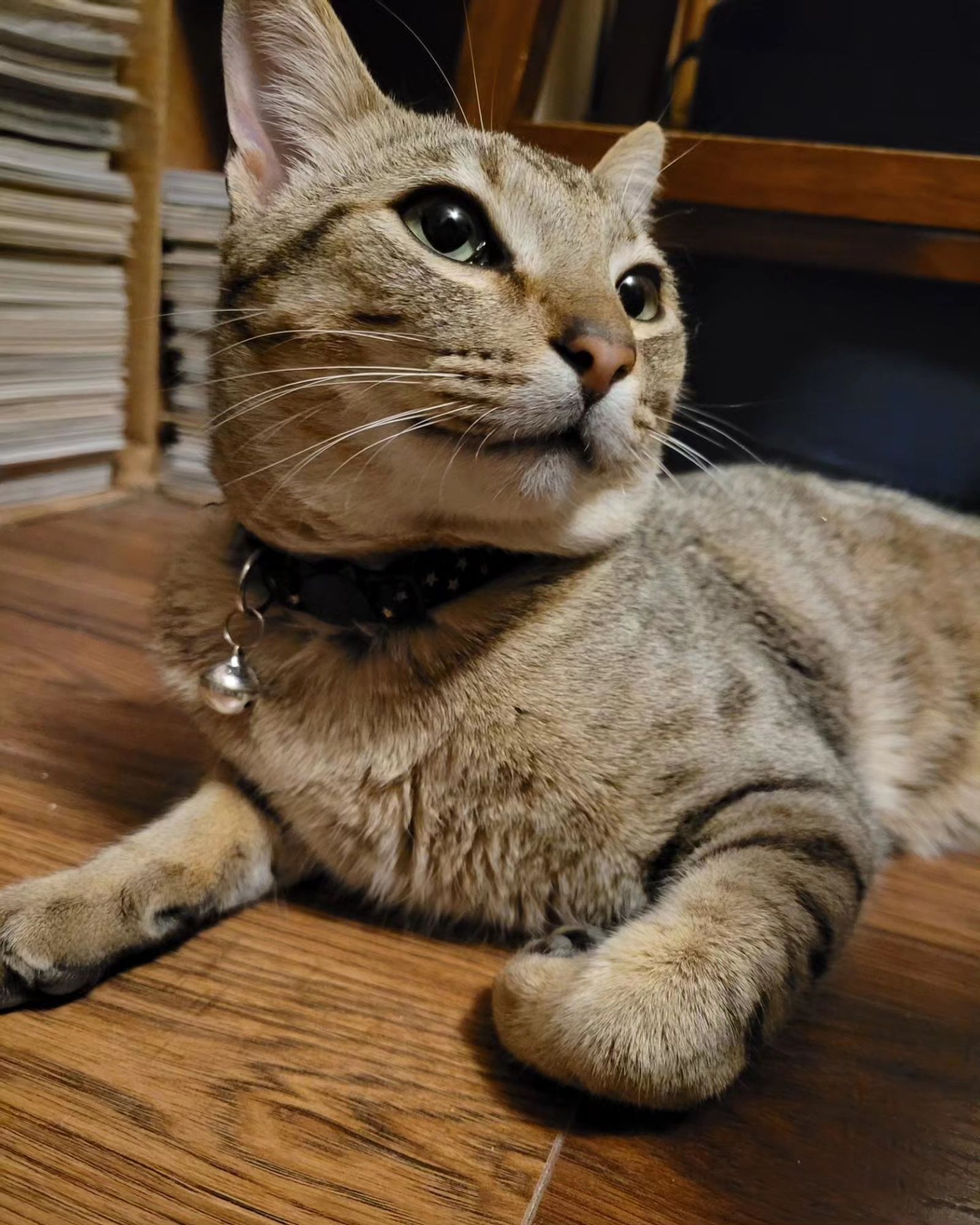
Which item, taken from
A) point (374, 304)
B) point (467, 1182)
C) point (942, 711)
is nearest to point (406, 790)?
point (467, 1182)

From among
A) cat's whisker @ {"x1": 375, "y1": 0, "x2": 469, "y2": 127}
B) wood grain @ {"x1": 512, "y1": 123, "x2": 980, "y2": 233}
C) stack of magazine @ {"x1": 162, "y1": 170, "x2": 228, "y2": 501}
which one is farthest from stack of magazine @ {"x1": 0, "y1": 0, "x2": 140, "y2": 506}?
wood grain @ {"x1": 512, "y1": 123, "x2": 980, "y2": 233}

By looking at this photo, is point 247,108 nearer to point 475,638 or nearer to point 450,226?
point 450,226

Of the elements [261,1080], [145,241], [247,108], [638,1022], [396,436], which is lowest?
[261,1080]

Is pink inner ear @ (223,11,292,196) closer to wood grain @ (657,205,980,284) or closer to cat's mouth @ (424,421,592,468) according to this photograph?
cat's mouth @ (424,421,592,468)

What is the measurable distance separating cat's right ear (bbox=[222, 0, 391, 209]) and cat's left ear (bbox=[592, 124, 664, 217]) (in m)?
0.35

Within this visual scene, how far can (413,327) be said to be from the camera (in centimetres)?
86

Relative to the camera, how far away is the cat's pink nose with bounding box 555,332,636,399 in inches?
32.6

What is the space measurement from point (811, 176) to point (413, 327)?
4.68 feet

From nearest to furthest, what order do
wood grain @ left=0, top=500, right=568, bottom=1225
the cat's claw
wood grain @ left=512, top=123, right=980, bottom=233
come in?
1. wood grain @ left=0, top=500, right=568, bottom=1225
2. the cat's claw
3. wood grain @ left=512, top=123, right=980, bottom=233

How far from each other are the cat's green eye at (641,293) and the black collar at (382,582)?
0.31m

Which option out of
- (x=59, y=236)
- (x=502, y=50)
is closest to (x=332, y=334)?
(x=502, y=50)

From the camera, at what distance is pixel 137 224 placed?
2.46 metres

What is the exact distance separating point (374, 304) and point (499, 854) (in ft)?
1.83

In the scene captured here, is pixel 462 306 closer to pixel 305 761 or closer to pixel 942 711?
pixel 305 761
